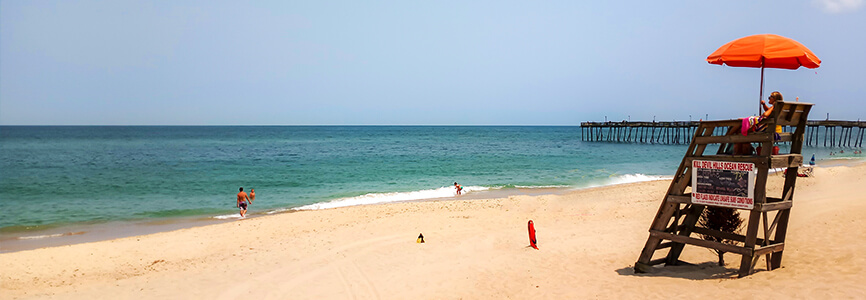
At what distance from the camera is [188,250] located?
12.5 meters

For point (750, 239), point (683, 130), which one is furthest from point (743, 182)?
point (683, 130)

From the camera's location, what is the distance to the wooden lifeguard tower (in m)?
6.19

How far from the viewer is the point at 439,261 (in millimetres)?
9977

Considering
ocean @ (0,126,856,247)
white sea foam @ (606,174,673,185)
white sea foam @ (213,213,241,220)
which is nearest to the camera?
white sea foam @ (213,213,241,220)

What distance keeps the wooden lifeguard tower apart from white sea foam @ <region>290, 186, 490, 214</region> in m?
15.5

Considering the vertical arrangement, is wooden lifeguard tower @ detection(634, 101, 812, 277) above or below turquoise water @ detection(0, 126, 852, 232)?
above

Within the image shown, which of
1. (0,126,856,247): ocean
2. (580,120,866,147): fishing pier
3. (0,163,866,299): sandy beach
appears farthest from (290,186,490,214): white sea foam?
(580,120,866,147): fishing pier

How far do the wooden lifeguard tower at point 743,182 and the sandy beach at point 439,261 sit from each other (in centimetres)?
52

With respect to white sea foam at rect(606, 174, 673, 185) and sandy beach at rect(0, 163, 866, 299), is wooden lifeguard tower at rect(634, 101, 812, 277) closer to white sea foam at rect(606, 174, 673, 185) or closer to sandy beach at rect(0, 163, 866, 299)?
sandy beach at rect(0, 163, 866, 299)

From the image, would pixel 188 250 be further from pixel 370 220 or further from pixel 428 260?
pixel 428 260

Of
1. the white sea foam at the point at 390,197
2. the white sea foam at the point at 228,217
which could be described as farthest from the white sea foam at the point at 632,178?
the white sea foam at the point at 228,217

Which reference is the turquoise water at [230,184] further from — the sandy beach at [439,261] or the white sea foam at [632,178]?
the sandy beach at [439,261]

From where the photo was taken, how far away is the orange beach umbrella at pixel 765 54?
6.48 metres

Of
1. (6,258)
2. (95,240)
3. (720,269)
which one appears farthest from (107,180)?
(720,269)
